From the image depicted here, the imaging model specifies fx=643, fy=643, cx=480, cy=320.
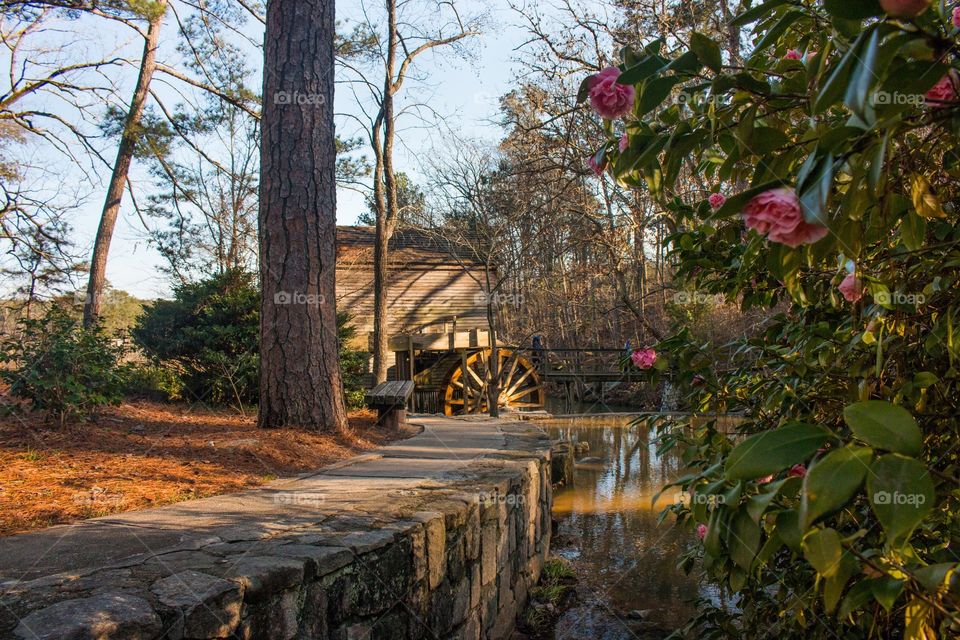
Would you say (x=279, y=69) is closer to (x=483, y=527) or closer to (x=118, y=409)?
(x=118, y=409)

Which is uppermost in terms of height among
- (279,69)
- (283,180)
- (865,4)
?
(279,69)

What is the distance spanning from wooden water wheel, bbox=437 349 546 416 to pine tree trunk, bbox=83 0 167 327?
751 centimetres

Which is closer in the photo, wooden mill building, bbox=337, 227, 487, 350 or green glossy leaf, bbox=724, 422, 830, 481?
green glossy leaf, bbox=724, 422, 830, 481

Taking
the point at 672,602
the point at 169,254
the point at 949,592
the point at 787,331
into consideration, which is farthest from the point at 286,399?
the point at 169,254

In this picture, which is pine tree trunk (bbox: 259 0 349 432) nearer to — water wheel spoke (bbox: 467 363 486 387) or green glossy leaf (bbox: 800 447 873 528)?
green glossy leaf (bbox: 800 447 873 528)

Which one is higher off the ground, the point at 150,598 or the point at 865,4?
the point at 865,4

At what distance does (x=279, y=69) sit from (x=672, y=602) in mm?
5292

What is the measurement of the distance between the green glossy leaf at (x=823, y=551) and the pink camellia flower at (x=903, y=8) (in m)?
0.63

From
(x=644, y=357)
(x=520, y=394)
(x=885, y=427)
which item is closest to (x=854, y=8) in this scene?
(x=885, y=427)

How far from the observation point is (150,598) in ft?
5.65

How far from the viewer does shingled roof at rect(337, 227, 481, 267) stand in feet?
62.3

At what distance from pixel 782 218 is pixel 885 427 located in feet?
0.93

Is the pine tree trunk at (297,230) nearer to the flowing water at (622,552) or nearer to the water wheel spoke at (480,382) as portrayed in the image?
the flowing water at (622,552)

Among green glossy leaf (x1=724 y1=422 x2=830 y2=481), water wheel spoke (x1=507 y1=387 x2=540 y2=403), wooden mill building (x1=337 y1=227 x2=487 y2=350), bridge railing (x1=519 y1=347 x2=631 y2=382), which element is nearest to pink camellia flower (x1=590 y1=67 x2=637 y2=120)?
green glossy leaf (x1=724 y1=422 x2=830 y2=481)
